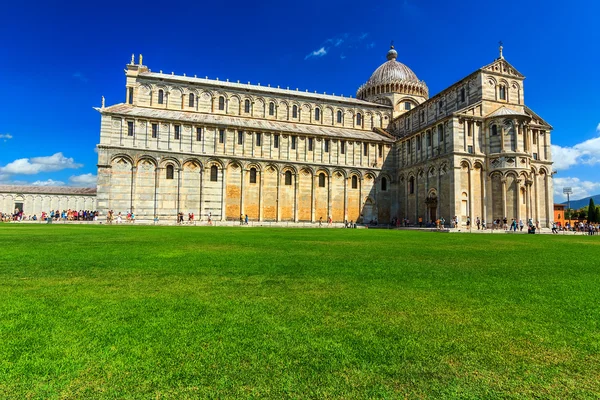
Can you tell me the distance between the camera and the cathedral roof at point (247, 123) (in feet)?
118

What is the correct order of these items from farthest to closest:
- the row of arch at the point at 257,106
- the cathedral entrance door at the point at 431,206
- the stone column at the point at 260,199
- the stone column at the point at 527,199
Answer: the row of arch at the point at 257,106
the stone column at the point at 260,199
the cathedral entrance door at the point at 431,206
the stone column at the point at 527,199

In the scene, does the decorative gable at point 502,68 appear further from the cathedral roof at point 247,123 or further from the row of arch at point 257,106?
the row of arch at point 257,106

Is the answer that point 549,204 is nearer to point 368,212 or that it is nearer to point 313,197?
point 368,212

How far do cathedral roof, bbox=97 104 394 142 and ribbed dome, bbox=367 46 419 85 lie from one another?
1016cm

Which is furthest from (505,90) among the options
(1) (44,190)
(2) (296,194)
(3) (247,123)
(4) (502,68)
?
(1) (44,190)

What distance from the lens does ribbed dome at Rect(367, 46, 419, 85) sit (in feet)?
165

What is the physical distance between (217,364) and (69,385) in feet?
3.63

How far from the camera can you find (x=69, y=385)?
8.52 feet

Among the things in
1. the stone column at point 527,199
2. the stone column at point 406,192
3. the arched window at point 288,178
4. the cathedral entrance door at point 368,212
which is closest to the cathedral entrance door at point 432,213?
the stone column at point 406,192

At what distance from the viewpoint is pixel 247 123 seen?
130 ft

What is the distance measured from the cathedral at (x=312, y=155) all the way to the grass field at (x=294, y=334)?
29.6m

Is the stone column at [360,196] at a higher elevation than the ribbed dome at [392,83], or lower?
lower

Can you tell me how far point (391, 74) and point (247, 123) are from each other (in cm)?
2464

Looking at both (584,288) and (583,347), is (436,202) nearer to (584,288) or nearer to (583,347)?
(584,288)
